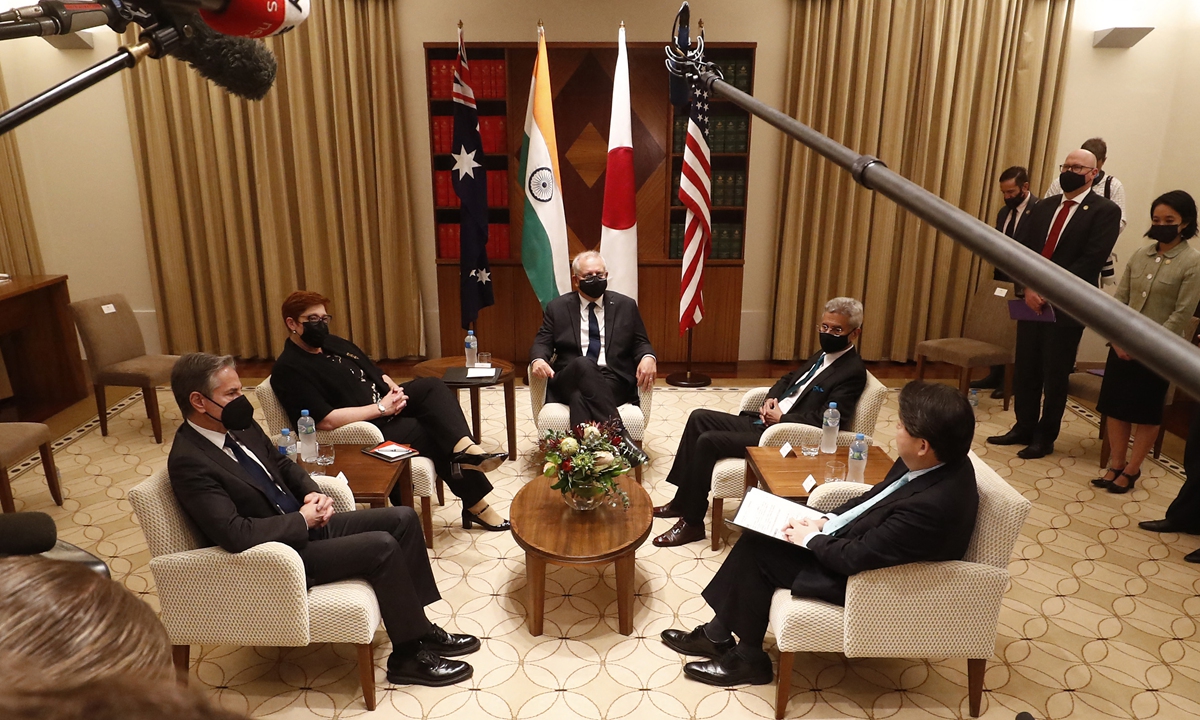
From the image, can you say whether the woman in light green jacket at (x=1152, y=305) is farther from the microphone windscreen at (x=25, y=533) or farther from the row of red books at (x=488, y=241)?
the microphone windscreen at (x=25, y=533)

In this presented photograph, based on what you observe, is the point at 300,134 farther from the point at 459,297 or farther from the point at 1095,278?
the point at 1095,278

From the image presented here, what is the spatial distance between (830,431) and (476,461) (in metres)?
1.61

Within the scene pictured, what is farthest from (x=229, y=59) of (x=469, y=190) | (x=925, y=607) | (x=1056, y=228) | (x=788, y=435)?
(x=1056, y=228)

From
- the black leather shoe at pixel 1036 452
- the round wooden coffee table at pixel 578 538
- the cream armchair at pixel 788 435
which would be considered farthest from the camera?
the black leather shoe at pixel 1036 452

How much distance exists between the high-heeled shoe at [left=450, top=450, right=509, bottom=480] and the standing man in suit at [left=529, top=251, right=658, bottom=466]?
26.5 inches

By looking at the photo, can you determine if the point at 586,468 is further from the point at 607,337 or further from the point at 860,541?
the point at 607,337

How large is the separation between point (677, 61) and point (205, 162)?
566cm

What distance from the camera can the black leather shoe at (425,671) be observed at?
2.78 meters

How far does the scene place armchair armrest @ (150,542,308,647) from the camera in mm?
2445

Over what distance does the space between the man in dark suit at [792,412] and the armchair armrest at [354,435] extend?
1424 mm

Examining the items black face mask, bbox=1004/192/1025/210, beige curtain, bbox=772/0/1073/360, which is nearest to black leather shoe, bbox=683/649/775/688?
beige curtain, bbox=772/0/1073/360

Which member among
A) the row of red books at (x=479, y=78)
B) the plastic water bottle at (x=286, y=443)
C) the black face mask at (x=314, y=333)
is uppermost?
the row of red books at (x=479, y=78)

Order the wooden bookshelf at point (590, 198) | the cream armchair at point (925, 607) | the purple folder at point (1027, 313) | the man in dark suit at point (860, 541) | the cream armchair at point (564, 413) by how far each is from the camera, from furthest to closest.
A: the wooden bookshelf at point (590, 198)
the purple folder at point (1027, 313)
the cream armchair at point (564, 413)
the cream armchair at point (925, 607)
the man in dark suit at point (860, 541)

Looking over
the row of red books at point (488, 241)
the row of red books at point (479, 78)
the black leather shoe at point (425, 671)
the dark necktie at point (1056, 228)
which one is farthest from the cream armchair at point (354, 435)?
the dark necktie at point (1056, 228)
